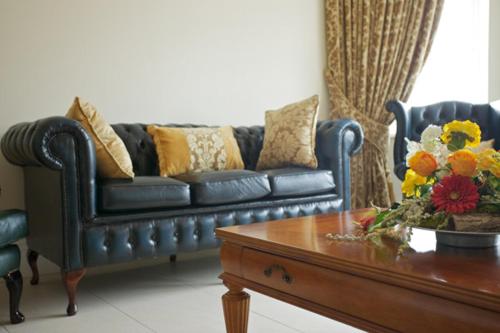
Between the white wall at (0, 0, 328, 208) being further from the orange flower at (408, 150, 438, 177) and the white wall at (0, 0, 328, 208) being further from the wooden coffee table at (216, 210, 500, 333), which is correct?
the orange flower at (408, 150, 438, 177)

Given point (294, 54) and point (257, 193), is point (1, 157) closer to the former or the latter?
point (257, 193)

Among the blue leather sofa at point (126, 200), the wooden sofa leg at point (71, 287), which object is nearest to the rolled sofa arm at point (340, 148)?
the blue leather sofa at point (126, 200)

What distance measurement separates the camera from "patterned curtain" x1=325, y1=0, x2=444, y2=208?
181 inches

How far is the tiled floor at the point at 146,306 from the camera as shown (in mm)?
2268

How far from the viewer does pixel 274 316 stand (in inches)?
Result: 93.2

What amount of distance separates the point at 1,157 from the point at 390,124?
3.12 m

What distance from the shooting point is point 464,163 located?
56.2 inches

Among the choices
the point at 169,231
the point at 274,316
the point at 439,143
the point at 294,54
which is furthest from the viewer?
the point at 294,54

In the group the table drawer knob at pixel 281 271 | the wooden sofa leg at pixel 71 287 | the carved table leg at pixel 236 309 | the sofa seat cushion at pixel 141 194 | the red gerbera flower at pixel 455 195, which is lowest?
the wooden sofa leg at pixel 71 287

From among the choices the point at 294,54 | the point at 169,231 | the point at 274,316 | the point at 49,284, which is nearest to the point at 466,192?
the point at 274,316

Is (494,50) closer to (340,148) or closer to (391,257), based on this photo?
(340,148)

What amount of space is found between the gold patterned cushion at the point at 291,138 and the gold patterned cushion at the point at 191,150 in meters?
0.24

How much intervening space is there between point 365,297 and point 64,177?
1.69 meters

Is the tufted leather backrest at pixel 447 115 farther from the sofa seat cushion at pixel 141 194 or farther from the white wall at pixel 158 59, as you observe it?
the sofa seat cushion at pixel 141 194
